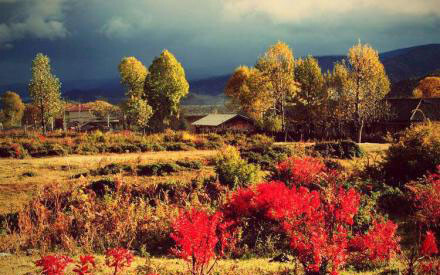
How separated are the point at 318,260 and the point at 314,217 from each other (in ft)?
5.94

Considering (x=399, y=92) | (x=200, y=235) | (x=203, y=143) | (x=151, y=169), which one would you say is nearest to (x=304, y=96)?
(x=203, y=143)

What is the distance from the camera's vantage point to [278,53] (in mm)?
46969

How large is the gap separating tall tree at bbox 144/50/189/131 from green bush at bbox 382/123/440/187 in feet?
132

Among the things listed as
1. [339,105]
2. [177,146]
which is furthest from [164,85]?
[177,146]

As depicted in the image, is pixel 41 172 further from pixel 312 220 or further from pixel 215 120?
pixel 215 120

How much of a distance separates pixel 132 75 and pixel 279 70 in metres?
25.8

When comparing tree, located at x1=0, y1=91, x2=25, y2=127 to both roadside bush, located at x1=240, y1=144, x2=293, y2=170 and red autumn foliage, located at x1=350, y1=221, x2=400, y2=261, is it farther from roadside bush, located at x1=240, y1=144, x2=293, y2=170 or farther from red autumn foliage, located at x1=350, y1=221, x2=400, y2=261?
red autumn foliage, located at x1=350, y1=221, x2=400, y2=261

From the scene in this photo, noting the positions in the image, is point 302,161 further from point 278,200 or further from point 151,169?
point 151,169

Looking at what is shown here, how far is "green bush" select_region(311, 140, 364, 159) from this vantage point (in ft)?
89.8

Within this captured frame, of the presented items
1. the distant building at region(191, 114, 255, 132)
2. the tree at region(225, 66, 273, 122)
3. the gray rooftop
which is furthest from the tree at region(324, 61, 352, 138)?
the gray rooftop

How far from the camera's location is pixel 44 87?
49.1 m

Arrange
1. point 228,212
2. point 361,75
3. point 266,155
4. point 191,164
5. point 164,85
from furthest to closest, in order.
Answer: point 164,85 → point 361,75 → point 266,155 → point 191,164 → point 228,212

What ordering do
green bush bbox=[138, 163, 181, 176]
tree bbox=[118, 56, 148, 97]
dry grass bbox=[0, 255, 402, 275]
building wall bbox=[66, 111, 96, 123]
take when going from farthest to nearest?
building wall bbox=[66, 111, 96, 123]
tree bbox=[118, 56, 148, 97]
green bush bbox=[138, 163, 181, 176]
dry grass bbox=[0, 255, 402, 275]

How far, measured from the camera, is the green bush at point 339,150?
1078 inches
